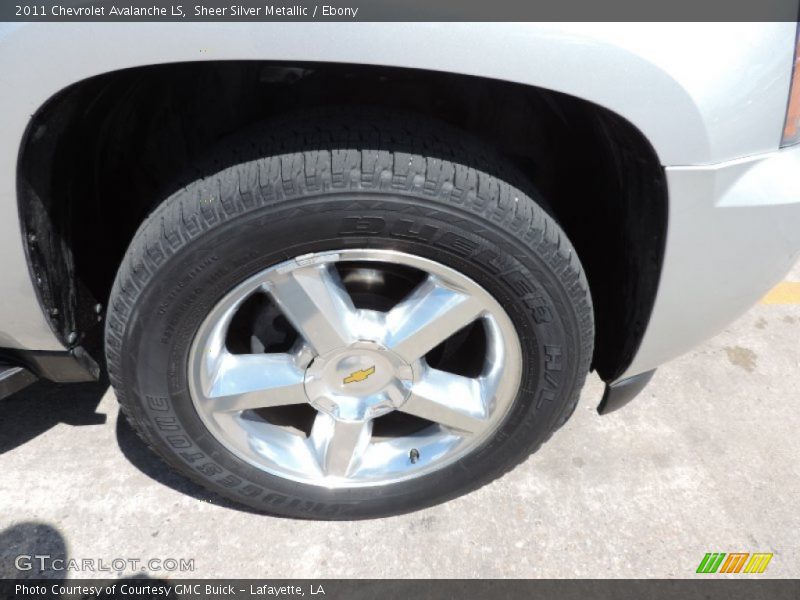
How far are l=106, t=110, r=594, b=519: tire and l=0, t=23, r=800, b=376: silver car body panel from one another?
0.22m

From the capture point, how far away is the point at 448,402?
1.71 metres

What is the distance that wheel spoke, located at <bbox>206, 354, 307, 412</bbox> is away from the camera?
162 cm

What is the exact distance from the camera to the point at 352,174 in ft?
4.32

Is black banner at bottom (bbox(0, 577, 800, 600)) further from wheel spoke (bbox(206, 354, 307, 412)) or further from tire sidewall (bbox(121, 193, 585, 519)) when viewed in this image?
wheel spoke (bbox(206, 354, 307, 412))

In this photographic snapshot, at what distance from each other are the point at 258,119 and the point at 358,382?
757 mm

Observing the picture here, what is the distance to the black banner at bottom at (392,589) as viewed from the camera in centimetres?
168

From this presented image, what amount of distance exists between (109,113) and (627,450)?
1872 millimetres

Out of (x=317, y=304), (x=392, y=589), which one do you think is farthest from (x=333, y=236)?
(x=392, y=589)

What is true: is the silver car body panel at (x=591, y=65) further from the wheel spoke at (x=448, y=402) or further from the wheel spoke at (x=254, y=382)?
the wheel spoke at (x=448, y=402)

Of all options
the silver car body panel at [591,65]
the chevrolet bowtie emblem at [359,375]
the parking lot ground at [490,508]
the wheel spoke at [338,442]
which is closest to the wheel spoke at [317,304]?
the chevrolet bowtie emblem at [359,375]

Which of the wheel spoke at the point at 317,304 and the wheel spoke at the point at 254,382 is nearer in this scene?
the wheel spoke at the point at 317,304

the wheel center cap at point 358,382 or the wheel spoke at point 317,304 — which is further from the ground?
the wheel spoke at point 317,304

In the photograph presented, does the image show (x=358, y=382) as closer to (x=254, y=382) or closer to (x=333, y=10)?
(x=254, y=382)

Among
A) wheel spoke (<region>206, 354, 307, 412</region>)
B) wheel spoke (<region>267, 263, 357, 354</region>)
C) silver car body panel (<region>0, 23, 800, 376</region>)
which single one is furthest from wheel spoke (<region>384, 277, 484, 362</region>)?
silver car body panel (<region>0, 23, 800, 376</region>)
